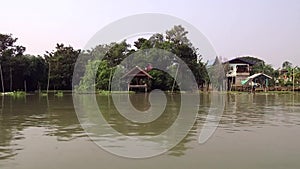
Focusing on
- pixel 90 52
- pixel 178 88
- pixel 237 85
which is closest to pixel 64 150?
pixel 178 88

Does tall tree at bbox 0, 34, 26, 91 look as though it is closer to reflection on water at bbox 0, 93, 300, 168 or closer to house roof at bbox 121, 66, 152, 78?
house roof at bbox 121, 66, 152, 78

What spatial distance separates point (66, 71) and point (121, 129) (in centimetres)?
3786

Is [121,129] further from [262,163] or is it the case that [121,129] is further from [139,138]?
[262,163]

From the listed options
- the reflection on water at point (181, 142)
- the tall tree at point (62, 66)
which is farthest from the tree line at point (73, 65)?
the reflection on water at point (181, 142)

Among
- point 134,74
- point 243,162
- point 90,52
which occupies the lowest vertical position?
point 243,162

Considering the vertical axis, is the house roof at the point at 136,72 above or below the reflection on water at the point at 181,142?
above

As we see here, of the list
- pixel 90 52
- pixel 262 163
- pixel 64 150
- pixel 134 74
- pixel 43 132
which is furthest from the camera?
pixel 90 52

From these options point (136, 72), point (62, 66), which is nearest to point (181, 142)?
point (136, 72)

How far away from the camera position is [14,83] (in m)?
42.1

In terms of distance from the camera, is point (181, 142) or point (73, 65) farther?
point (73, 65)

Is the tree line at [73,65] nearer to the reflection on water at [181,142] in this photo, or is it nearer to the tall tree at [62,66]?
the tall tree at [62,66]

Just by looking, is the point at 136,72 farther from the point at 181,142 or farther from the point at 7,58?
the point at 181,142

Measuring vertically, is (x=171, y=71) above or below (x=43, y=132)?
above

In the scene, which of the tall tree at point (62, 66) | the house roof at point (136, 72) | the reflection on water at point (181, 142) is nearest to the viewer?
the reflection on water at point (181, 142)
